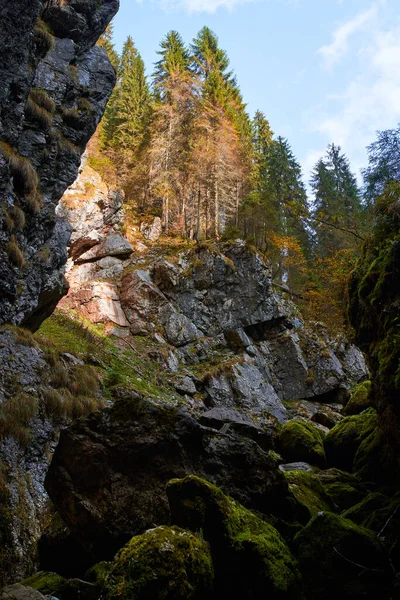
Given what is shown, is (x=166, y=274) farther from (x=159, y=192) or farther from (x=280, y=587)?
(x=280, y=587)

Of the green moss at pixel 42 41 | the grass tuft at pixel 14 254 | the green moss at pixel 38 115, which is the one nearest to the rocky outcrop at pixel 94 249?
the green moss at pixel 42 41

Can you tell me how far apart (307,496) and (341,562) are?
7.96 ft

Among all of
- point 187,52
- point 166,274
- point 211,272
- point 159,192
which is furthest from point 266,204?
point 187,52

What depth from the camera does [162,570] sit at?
139 inches

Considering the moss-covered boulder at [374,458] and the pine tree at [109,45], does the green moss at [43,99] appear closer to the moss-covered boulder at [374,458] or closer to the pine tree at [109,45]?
the moss-covered boulder at [374,458]

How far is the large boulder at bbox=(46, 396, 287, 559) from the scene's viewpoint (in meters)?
5.36

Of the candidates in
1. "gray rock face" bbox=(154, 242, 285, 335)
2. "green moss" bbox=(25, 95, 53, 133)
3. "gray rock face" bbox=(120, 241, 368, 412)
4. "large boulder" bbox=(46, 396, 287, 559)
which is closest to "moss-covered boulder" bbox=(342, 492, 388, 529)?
"large boulder" bbox=(46, 396, 287, 559)

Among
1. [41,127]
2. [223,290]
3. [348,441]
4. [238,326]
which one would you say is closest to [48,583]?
[348,441]

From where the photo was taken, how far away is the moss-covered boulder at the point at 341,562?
4348 millimetres

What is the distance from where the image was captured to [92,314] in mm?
20875

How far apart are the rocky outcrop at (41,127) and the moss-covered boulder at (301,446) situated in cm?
796

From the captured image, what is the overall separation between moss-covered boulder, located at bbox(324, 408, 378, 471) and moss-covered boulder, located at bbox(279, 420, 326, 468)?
0.42 m

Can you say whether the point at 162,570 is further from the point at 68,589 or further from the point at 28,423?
the point at 28,423

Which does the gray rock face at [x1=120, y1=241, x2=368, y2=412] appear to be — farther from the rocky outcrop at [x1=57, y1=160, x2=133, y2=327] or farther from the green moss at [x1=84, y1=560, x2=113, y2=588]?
the green moss at [x1=84, y1=560, x2=113, y2=588]
